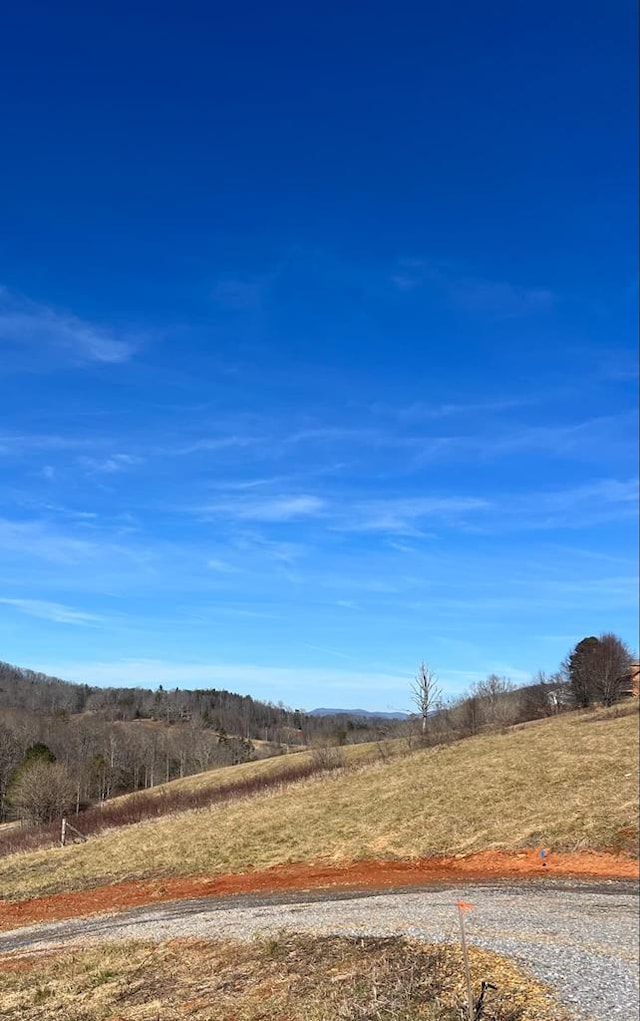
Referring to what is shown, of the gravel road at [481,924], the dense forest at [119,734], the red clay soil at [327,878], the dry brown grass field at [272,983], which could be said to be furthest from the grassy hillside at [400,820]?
the dense forest at [119,734]

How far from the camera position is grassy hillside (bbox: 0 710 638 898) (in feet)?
85.9

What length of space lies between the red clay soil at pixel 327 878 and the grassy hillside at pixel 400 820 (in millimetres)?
888

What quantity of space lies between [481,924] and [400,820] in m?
15.9

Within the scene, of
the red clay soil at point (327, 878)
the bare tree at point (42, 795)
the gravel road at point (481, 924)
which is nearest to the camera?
the gravel road at point (481, 924)

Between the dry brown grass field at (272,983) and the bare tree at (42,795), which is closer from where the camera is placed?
the dry brown grass field at (272,983)

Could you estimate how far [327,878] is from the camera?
78.3 feet

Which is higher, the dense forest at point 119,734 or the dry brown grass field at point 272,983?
the dry brown grass field at point 272,983

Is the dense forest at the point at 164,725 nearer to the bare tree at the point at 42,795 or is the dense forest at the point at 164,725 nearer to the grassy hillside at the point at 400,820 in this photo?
the bare tree at the point at 42,795

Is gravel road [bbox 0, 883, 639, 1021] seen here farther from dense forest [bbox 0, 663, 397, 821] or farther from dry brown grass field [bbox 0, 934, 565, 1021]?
dense forest [bbox 0, 663, 397, 821]

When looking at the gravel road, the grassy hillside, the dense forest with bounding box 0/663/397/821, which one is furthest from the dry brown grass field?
the dense forest with bounding box 0/663/397/821

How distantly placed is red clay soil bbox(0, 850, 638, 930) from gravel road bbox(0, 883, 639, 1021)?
1680mm

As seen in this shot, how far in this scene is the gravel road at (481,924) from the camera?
11297mm

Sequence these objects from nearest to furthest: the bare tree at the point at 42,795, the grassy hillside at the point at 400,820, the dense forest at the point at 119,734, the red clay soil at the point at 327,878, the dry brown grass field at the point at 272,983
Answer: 1. the dry brown grass field at the point at 272,983
2. the red clay soil at the point at 327,878
3. the grassy hillside at the point at 400,820
4. the bare tree at the point at 42,795
5. the dense forest at the point at 119,734

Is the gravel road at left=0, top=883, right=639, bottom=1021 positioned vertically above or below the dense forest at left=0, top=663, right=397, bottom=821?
above
